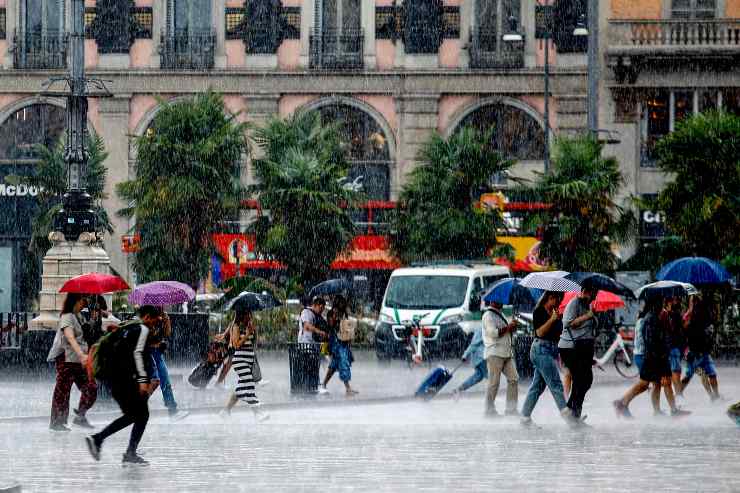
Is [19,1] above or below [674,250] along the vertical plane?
above

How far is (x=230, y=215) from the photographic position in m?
40.7

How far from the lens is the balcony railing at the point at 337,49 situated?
47.4 metres

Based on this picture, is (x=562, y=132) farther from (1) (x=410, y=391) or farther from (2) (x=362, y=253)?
(1) (x=410, y=391)

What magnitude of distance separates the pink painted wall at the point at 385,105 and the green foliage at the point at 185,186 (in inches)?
316

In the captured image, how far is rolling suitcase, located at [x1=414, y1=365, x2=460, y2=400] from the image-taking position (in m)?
22.6

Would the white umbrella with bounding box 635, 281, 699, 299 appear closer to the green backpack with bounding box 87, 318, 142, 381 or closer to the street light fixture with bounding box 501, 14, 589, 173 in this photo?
the green backpack with bounding box 87, 318, 142, 381

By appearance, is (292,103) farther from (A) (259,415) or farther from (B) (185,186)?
(A) (259,415)

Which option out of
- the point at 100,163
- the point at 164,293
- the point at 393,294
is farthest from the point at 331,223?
the point at 164,293

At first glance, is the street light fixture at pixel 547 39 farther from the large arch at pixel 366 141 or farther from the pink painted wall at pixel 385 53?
the large arch at pixel 366 141

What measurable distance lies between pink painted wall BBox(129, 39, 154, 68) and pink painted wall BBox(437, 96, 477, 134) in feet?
27.4

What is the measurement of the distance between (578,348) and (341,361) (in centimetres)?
659

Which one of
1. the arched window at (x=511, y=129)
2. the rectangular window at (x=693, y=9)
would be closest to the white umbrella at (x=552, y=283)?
the rectangular window at (x=693, y=9)

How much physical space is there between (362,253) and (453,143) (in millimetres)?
6630

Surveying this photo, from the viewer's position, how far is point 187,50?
157ft
